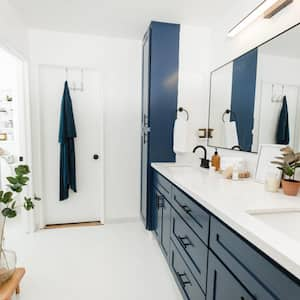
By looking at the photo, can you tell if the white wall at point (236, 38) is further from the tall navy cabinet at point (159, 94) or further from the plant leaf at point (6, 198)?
the plant leaf at point (6, 198)

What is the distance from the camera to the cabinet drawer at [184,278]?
4.28ft

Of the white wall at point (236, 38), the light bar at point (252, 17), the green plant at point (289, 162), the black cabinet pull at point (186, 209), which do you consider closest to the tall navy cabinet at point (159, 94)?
the white wall at point (236, 38)

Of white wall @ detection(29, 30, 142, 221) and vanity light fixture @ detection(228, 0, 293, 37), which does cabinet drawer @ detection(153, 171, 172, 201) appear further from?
vanity light fixture @ detection(228, 0, 293, 37)

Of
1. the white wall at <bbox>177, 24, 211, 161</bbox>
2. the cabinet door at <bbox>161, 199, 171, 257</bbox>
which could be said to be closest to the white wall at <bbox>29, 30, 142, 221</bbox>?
the white wall at <bbox>177, 24, 211, 161</bbox>

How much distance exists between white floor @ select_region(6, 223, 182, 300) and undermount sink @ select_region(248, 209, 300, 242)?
110 centimetres

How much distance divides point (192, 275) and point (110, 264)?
102 centimetres

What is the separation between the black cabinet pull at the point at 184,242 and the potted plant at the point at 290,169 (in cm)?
70

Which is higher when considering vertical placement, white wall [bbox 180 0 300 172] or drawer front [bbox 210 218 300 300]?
white wall [bbox 180 0 300 172]

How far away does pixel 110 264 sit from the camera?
2.08 metres

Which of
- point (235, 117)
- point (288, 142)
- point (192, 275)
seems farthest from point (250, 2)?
point (192, 275)

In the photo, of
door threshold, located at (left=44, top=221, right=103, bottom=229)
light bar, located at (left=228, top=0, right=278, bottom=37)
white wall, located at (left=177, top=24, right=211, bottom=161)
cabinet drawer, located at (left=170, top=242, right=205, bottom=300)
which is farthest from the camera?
door threshold, located at (left=44, top=221, right=103, bottom=229)

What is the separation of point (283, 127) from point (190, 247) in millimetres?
1056

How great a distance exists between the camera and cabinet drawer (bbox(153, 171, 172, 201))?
1.86 m

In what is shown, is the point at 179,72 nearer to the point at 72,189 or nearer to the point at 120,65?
the point at 120,65
